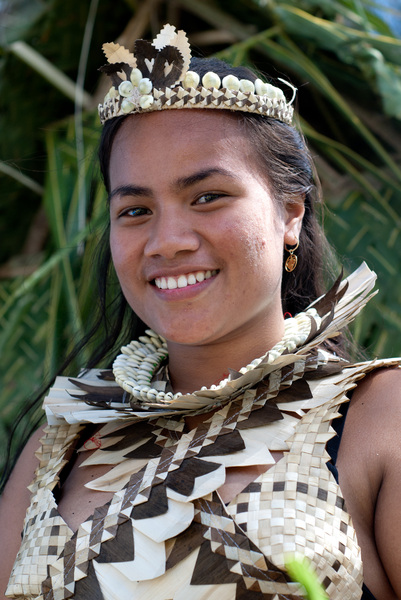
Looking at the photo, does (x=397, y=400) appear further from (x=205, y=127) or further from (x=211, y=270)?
(x=205, y=127)

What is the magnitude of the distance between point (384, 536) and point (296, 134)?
91 centimetres

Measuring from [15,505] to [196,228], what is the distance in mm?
734

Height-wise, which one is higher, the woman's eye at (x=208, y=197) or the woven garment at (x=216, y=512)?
the woman's eye at (x=208, y=197)

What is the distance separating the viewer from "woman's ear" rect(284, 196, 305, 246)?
1.65 metres

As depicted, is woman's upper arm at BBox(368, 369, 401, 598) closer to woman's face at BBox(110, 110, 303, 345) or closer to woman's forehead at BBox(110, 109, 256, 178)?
woman's face at BBox(110, 110, 303, 345)

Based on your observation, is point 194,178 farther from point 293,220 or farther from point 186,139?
point 293,220

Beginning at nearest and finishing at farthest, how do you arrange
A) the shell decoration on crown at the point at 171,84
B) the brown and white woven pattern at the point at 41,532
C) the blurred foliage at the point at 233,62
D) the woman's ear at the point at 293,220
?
1. the brown and white woven pattern at the point at 41,532
2. the shell decoration on crown at the point at 171,84
3. the woman's ear at the point at 293,220
4. the blurred foliage at the point at 233,62

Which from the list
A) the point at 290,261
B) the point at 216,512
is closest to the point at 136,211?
the point at 290,261

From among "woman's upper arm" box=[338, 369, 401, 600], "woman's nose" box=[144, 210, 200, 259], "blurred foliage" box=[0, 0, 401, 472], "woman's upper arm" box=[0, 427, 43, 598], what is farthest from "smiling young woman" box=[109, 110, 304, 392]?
"blurred foliage" box=[0, 0, 401, 472]

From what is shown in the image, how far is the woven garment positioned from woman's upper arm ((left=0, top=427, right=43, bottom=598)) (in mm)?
101

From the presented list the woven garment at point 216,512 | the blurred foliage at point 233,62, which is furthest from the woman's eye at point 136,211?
the blurred foliage at point 233,62

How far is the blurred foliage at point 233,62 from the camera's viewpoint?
263cm

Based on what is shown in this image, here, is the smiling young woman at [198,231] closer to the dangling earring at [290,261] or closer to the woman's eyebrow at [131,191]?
the woman's eyebrow at [131,191]

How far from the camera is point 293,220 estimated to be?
1.66m
